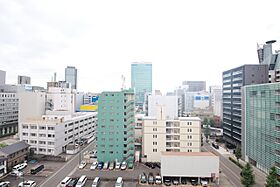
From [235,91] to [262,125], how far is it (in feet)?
45.7

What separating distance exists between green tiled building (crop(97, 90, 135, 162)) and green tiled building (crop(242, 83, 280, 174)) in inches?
619

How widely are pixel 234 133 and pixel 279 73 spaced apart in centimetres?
1295

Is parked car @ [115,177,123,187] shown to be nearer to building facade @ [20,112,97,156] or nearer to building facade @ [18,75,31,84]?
building facade @ [20,112,97,156]

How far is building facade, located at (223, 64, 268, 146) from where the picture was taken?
34.5 metres

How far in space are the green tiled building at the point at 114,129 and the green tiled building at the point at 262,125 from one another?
619 inches

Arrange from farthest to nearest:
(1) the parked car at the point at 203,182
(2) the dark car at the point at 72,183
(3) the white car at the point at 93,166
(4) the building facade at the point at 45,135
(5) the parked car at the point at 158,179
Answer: (4) the building facade at the point at 45,135
(3) the white car at the point at 93,166
(5) the parked car at the point at 158,179
(1) the parked car at the point at 203,182
(2) the dark car at the point at 72,183

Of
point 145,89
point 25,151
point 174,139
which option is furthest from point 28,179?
point 145,89

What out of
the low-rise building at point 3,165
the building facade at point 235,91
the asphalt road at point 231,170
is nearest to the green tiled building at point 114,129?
the low-rise building at point 3,165

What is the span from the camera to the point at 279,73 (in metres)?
36.3

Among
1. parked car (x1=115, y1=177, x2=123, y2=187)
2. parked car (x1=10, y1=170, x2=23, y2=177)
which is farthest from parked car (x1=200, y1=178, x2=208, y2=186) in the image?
parked car (x1=10, y1=170, x2=23, y2=177)

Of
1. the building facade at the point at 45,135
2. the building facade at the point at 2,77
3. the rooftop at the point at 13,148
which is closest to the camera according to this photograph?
the rooftop at the point at 13,148

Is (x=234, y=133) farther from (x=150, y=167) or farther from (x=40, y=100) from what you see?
(x=40, y=100)

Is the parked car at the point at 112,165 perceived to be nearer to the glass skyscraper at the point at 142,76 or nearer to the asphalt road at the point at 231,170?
the asphalt road at the point at 231,170

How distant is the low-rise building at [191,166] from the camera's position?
2159 cm
